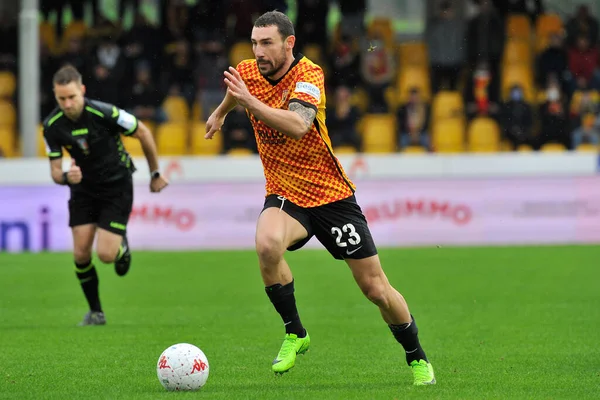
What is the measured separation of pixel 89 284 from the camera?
33.4 ft

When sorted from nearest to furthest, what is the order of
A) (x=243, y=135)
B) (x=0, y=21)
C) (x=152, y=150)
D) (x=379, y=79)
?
1. (x=152, y=150)
2. (x=243, y=135)
3. (x=379, y=79)
4. (x=0, y=21)

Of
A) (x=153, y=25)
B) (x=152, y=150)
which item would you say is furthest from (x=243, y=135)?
(x=152, y=150)

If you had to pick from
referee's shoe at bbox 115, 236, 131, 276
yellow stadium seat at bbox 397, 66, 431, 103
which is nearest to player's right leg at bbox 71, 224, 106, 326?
referee's shoe at bbox 115, 236, 131, 276

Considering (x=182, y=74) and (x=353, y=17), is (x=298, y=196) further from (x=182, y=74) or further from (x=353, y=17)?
(x=353, y=17)

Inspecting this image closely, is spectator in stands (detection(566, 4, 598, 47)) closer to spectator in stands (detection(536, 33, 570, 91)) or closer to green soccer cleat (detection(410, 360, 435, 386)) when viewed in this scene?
spectator in stands (detection(536, 33, 570, 91))

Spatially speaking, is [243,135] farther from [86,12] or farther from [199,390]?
[199,390]

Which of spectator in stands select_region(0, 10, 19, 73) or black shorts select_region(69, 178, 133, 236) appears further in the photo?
spectator in stands select_region(0, 10, 19, 73)

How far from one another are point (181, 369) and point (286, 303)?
814 millimetres

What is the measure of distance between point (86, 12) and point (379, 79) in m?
6.44

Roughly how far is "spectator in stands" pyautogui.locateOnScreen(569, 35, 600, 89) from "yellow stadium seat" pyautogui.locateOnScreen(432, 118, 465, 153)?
2.46 m

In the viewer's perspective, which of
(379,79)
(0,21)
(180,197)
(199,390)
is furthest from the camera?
(0,21)

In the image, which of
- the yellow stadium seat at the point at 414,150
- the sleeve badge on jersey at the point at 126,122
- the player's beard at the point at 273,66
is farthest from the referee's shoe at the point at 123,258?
the yellow stadium seat at the point at 414,150

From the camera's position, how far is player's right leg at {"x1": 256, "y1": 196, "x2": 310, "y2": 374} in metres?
6.64

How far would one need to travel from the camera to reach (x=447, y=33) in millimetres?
22172
